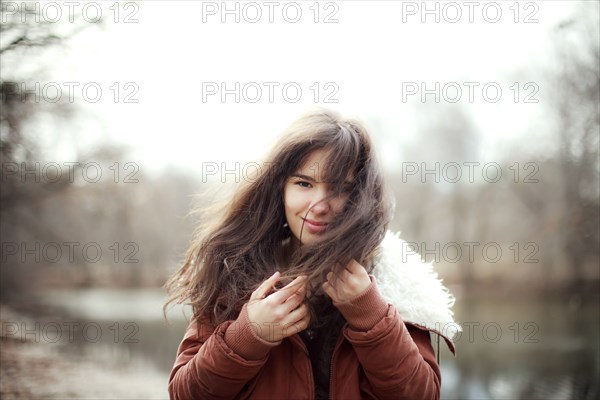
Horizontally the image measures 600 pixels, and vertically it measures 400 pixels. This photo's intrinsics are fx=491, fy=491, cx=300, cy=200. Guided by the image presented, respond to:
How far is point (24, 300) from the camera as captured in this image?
15.6 metres

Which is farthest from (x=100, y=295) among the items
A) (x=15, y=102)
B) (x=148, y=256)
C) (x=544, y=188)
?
(x=544, y=188)

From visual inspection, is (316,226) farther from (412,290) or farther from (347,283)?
(412,290)

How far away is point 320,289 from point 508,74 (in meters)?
15.4

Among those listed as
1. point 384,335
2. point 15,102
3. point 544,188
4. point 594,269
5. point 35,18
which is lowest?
point 594,269

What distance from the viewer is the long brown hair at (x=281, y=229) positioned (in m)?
1.97

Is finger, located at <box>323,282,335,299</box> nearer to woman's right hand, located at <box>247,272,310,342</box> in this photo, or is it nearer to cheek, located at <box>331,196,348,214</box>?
woman's right hand, located at <box>247,272,310,342</box>

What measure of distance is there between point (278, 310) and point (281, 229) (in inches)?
19.3

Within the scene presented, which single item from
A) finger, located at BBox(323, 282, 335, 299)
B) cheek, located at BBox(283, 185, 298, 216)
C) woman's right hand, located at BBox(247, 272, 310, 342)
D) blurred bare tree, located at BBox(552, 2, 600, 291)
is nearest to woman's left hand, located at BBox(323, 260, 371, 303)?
finger, located at BBox(323, 282, 335, 299)

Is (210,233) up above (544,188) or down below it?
above

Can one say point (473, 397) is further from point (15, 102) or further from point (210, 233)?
point (15, 102)

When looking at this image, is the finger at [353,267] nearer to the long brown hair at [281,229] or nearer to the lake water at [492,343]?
the long brown hair at [281,229]

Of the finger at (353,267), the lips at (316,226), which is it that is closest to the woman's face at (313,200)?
the lips at (316,226)

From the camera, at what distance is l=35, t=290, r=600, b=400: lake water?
7769mm

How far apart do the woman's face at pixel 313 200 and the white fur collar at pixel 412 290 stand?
37cm
